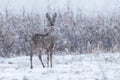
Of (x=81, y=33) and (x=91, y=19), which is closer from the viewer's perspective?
(x=81, y=33)

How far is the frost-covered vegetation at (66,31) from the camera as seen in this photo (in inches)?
938

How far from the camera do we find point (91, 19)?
91.1 feet

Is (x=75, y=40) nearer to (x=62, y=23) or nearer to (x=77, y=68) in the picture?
(x=62, y=23)

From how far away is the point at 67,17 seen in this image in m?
27.5

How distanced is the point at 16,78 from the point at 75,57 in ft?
20.4

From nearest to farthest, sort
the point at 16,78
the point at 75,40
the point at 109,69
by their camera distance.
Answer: the point at 16,78
the point at 109,69
the point at 75,40

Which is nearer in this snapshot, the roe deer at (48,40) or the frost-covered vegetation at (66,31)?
the roe deer at (48,40)

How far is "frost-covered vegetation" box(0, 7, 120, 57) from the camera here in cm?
2381

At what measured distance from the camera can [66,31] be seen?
26.1m

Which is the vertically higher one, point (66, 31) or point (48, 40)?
point (48, 40)

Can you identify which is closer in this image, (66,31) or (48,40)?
(48,40)

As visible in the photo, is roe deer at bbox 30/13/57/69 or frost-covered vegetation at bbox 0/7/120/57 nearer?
roe deer at bbox 30/13/57/69

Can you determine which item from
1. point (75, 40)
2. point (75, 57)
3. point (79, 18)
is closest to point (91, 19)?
point (79, 18)

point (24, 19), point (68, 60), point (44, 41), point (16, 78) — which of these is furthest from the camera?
point (24, 19)
